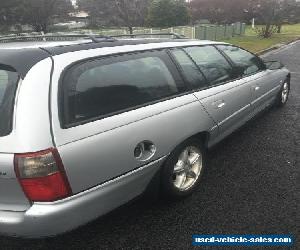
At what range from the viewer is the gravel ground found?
298 centimetres

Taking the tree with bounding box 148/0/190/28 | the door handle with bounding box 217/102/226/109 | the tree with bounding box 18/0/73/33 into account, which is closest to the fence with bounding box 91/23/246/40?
the tree with bounding box 148/0/190/28

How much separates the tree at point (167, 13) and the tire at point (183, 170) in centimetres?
3446

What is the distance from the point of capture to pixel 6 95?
238 centimetres

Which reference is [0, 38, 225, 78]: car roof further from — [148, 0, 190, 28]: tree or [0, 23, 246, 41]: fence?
[148, 0, 190, 28]: tree

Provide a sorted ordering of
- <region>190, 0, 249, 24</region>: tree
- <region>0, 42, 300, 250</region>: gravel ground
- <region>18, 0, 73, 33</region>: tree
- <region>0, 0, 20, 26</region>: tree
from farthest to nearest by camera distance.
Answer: <region>190, 0, 249, 24</region>: tree → <region>0, 0, 20, 26</region>: tree → <region>18, 0, 73, 33</region>: tree → <region>0, 42, 300, 250</region>: gravel ground

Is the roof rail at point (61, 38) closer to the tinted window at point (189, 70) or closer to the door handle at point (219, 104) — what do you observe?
the tinted window at point (189, 70)

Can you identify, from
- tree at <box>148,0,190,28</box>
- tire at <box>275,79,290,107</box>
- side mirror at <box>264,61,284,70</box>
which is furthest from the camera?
tree at <box>148,0,190,28</box>

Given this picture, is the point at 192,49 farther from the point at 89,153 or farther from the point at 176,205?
the point at 89,153

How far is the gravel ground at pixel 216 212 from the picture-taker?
2.98 m

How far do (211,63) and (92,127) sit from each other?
213 cm

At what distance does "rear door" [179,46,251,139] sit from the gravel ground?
537 millimetres

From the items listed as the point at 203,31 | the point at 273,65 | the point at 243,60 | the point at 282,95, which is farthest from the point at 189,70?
the point at 203,31

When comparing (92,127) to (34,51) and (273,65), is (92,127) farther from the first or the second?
(273,65)

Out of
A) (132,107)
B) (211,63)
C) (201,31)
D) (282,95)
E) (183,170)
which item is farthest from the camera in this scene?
(201,31)
